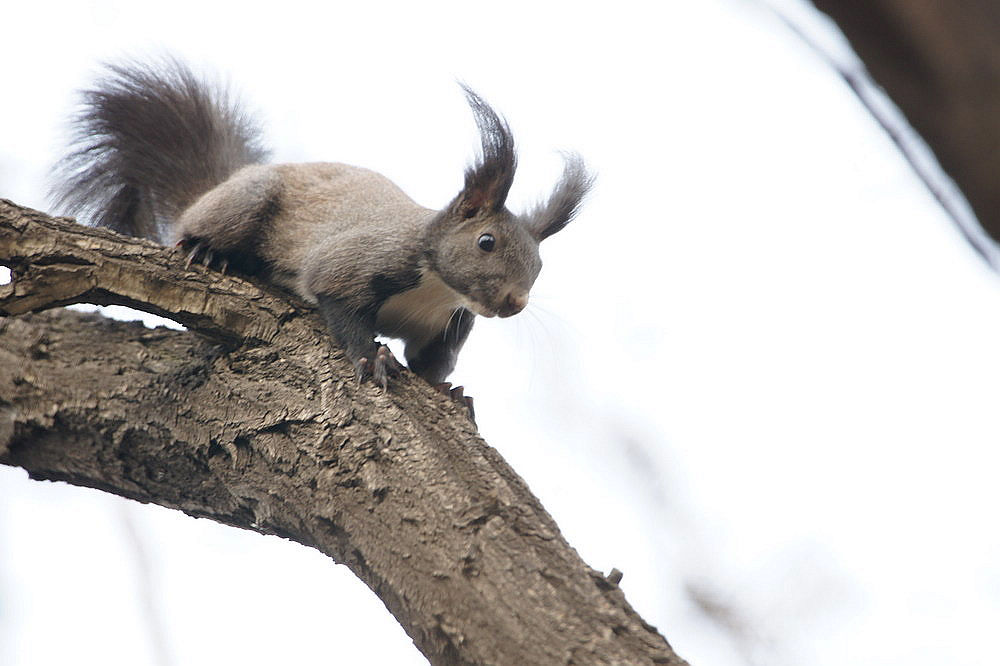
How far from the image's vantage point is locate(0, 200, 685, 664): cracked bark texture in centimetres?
211

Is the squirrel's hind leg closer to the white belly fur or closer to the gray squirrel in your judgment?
the gray squirrel

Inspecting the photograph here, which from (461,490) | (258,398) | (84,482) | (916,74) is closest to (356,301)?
(258,398)

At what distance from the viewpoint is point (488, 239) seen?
3.81m

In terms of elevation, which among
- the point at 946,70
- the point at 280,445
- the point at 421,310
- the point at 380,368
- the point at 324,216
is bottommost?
the point at 946,70

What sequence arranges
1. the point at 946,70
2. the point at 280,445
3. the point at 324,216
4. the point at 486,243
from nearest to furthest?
1. the point at 946,70
2. the point at 280,445
3. the point at 486,243
4. the point at 324,216

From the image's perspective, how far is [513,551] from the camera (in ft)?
7.20

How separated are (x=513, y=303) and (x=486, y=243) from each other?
27 centimetres

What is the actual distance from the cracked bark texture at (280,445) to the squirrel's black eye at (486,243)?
2.47 ft

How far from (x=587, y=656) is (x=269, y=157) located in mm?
3461

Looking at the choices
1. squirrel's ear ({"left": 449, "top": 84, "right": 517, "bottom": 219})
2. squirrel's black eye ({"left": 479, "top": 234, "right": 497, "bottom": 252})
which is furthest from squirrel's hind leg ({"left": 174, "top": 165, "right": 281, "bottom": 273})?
squirrel's black eye ({"left": 479, "top": 234, "right": 497, "bottom": 252})

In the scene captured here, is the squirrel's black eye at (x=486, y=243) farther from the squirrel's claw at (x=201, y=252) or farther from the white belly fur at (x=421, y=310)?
the squirrel's claw at (x=201, y=252)

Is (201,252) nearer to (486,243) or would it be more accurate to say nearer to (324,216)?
(324,216)

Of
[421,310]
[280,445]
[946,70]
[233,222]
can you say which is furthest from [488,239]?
[946,70]

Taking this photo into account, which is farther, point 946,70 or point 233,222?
point 233,222
